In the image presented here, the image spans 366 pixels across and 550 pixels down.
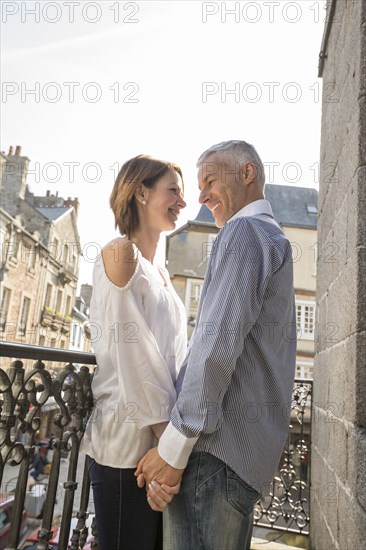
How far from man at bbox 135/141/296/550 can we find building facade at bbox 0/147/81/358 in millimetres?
24776

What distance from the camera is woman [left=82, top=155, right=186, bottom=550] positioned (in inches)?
58.8

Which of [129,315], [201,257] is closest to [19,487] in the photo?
[129,315]

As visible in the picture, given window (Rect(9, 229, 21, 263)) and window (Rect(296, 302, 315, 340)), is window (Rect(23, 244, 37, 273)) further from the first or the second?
window (Rect(296, 302, 315, 340))

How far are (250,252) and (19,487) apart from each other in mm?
1173

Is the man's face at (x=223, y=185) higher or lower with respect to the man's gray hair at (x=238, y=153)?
lower

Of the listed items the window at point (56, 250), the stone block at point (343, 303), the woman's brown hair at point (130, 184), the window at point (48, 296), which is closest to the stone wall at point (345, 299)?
the stone block at point (343, 303)

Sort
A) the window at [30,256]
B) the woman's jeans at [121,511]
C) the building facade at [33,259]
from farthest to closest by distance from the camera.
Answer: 1. the window at [30,256]
2. the building facade at [33,259]
3. the woman's jeans at [121,511]

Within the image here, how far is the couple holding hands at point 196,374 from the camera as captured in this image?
129cm

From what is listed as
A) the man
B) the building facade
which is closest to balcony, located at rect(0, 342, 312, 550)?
the man

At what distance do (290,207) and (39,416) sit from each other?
87.6 ft

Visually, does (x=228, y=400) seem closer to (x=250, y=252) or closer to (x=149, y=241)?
(x=250, y=252)

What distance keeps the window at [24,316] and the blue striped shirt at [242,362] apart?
29.1 m

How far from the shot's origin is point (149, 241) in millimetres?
1879

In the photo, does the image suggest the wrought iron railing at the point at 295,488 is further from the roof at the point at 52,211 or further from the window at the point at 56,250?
the roof at the point at 52,211
